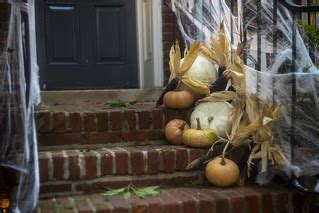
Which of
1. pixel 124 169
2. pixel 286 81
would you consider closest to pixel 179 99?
pixel 124 169

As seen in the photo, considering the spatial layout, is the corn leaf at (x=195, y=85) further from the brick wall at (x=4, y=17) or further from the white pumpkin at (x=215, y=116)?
the brick wall at (x=4, y=17)

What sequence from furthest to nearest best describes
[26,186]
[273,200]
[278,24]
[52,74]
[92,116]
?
[52,74]
[92,116]
[278,24]
[273,200]
[26,186]

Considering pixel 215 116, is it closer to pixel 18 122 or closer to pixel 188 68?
pixel 188 68

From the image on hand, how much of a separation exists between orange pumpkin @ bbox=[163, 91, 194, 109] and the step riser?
0.05 m

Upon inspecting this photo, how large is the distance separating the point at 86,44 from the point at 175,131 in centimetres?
188

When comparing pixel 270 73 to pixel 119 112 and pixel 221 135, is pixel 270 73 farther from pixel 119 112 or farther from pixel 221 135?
pixel 119 112

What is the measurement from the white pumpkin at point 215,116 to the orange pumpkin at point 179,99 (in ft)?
0.46

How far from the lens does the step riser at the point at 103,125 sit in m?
3.05

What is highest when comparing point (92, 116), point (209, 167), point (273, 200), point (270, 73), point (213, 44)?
point (213, 44)

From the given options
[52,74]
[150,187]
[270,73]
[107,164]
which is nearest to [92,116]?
[107,164]

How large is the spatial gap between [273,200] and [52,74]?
8.60 ft

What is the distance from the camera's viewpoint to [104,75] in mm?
4695

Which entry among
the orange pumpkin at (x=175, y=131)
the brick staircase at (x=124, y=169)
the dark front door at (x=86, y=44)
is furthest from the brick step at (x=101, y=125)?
the dark front door at (x=86, y=44)

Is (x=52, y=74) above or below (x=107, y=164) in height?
above
